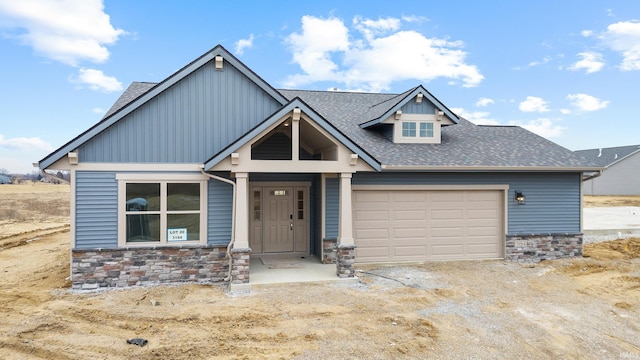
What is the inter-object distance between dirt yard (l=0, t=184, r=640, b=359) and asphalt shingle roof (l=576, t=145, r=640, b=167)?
3877cm

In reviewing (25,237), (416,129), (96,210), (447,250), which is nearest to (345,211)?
(447,250)

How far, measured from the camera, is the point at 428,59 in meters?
24.0

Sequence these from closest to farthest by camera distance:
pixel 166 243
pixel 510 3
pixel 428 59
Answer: pixel 166 243 < pixel 510 3 < pixel 428 59

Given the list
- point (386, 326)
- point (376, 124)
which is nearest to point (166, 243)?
point (386, 326)

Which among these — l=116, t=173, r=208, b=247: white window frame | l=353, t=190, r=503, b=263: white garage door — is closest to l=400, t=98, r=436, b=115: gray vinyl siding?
l=353, t=190, r=503, b=263: white garage door

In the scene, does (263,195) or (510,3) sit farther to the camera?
(510,3)

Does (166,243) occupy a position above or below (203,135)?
below

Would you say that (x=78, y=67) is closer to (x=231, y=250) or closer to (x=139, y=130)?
(x=139, y=130)

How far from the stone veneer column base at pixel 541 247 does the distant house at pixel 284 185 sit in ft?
0.14

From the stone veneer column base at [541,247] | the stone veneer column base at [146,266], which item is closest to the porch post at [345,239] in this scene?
the stone veneer column base at [146,266]

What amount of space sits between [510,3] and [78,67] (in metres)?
19.6

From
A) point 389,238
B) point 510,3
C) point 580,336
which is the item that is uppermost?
point 510,3

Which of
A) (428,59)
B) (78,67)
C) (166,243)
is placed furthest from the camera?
(428,59)

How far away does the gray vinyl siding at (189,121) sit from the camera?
364 inches
